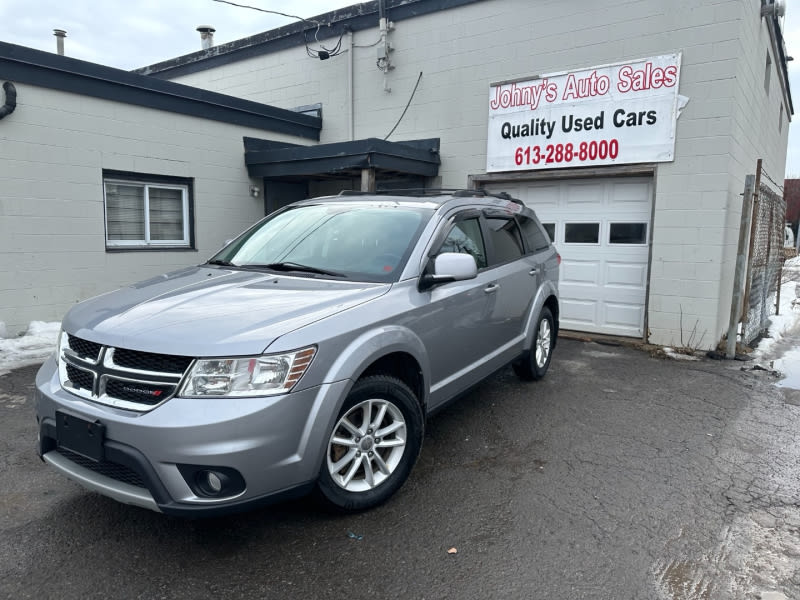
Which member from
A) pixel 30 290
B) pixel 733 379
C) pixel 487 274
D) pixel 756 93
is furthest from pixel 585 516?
pixel 756 93

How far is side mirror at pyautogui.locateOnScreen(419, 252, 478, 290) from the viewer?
11.6ft

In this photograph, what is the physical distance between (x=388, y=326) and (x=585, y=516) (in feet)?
5.17

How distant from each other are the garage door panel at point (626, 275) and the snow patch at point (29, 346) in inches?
284

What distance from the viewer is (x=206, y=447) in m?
2.47

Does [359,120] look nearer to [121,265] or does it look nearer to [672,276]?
[121,265]

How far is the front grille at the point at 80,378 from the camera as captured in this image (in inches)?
112

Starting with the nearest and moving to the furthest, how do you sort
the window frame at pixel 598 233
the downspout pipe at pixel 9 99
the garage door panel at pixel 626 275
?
the downspout pipe at pixel 9 99 → the garage door panel at pixel 626 275 → the window frame at pixel 598 233

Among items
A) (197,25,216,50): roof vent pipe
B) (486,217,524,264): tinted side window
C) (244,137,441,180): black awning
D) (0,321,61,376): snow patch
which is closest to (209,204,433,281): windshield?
(486,217,524,264): tinted side window

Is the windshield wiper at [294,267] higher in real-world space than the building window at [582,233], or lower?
lower

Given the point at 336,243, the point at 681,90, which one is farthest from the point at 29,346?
the point at 681,90

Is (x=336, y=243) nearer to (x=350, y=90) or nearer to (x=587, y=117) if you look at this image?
(x=587, y=117)

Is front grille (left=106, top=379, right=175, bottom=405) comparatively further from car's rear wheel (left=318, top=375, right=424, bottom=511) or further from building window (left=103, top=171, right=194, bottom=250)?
building window (left=103, top=171, right=194, bottom=250)

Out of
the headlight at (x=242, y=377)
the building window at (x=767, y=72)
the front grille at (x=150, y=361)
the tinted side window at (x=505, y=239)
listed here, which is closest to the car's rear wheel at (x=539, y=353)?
the tinted side window at (x=505, y=239)

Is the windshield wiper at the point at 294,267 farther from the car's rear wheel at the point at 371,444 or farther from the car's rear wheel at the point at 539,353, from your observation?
the car's rear wheel at the point at 539,353
